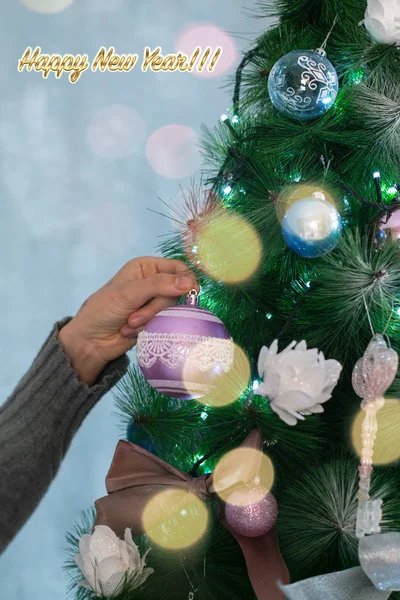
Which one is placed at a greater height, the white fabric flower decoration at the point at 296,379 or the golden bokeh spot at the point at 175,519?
the white fabric flower decoration at the point at 296,379

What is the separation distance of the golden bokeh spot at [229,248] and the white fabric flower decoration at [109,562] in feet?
0.79

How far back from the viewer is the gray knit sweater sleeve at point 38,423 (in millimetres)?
710

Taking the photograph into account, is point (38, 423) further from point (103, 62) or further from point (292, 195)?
point (103, 62)

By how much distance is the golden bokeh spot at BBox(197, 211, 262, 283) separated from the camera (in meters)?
0.63

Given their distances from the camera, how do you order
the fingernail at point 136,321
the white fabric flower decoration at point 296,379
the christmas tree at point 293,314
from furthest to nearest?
the fingernail at point 136,321 → the christmas tree at point 293,314 → the white fabric flower decoration at point 296,379

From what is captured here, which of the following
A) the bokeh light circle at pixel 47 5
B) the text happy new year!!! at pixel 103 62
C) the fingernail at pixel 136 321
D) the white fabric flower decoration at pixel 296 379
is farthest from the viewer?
the bokeh light circle at pixel 47 5

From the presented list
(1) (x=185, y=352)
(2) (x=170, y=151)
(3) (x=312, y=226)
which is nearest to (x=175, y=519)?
(1) (x=185, y=352)

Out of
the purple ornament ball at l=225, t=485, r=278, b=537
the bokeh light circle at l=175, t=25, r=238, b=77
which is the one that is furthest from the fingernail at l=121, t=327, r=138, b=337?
the bokeh light circle at l=175, t=25, r=238, b=77

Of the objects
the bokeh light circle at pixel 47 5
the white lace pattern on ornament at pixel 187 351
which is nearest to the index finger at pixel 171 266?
the white lace pattern on ornament at pixel 187 351

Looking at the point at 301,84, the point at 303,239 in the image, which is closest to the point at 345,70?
the point at 301,84

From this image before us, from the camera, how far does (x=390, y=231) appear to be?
601 millimetres

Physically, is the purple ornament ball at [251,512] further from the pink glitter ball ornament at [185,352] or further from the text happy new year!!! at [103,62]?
the text happy new year!!! at [103,62]

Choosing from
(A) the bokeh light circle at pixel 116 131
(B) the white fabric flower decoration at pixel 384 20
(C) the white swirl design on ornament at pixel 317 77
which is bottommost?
(C) the white swirl design on ornament at pixel 317 77

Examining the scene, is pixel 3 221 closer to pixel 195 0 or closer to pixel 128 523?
pixel 195 0
